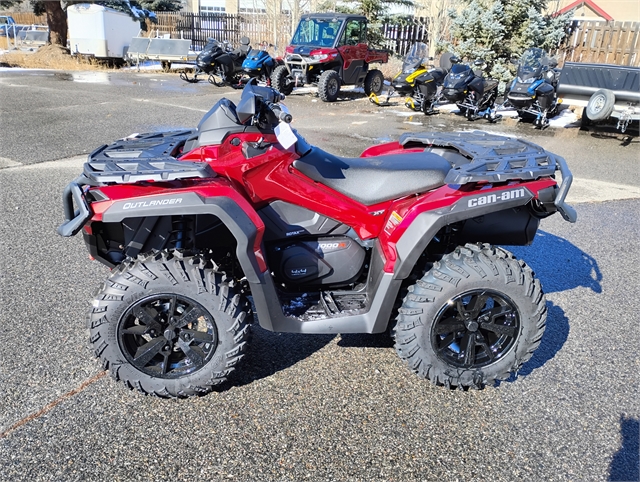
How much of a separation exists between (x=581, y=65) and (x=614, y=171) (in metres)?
4.25

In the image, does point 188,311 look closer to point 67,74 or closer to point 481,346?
point 481,346

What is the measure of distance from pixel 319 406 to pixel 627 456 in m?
1.52

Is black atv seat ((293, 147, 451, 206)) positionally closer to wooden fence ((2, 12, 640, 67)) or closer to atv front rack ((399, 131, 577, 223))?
atv front rack ((399, 131, 577, 223))

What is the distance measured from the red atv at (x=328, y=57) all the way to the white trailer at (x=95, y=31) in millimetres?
9879

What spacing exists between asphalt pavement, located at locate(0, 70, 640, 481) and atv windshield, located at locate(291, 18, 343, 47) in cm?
1173

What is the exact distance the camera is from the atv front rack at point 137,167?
8.49 ft

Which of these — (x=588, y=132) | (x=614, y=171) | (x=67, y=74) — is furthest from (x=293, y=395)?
(x=67, y=74)

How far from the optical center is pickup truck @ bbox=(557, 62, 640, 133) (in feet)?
35.0

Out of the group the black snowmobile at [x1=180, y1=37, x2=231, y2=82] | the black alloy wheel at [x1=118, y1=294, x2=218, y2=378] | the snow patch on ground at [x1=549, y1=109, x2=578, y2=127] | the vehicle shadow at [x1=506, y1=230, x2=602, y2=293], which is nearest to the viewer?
the black alloy wheel at [x1=118, y1=294, x2=218, y2=378]

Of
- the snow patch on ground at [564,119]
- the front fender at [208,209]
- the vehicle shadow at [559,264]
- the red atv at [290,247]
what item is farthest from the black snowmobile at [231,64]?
the front fender at [208,209]

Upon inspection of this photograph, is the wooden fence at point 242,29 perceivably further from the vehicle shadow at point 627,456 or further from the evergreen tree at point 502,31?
the vehicle shadow at point 627,456

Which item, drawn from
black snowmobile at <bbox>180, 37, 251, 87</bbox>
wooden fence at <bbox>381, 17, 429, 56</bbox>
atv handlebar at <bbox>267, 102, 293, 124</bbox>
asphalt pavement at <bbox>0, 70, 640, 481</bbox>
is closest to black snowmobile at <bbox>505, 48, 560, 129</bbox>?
asphalt pavement at <bbox>0, 70, 640, 481</bbox>

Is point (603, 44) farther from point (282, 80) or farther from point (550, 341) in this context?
point (550, 341)

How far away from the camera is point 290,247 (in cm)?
313
